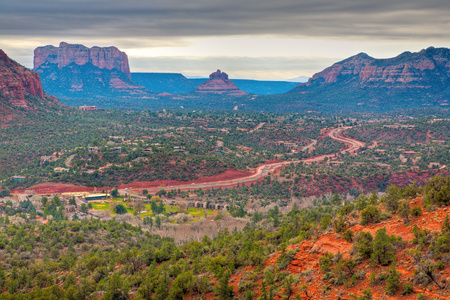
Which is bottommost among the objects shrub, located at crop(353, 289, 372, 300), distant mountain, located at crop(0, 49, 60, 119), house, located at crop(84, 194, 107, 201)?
house, located at crop(84, 194, 107, 201)

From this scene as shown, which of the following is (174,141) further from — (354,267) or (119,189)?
(354,267)

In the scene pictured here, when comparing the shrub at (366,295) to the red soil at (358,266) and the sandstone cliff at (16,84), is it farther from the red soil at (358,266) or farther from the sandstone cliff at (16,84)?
the sandstone cliff at (16,84)

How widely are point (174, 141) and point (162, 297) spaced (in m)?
103

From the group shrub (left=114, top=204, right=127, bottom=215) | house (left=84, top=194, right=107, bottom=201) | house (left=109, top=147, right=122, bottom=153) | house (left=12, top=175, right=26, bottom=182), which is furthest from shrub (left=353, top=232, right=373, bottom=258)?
house (left=109, top=147, right=122, bottom=153)

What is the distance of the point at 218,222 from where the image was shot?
63.7m

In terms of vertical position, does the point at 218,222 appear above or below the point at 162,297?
below

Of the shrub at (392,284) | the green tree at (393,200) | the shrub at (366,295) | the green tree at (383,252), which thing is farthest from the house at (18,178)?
the shrub at (392,284)

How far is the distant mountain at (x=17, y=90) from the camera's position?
5261 inches

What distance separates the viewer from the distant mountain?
5261 inches

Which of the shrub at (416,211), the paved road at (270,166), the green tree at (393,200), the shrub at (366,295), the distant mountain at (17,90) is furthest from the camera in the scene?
the distant mountain at (17,90)

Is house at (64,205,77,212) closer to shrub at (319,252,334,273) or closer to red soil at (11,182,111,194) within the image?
red soil at (11,182,111,194)

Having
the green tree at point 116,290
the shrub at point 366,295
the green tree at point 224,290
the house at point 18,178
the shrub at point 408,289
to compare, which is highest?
the shrub at point 408,289

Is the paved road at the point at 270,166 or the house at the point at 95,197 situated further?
the paved road at the point at 270,166

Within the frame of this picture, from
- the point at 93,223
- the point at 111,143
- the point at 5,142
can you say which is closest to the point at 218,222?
the point at 93,223
